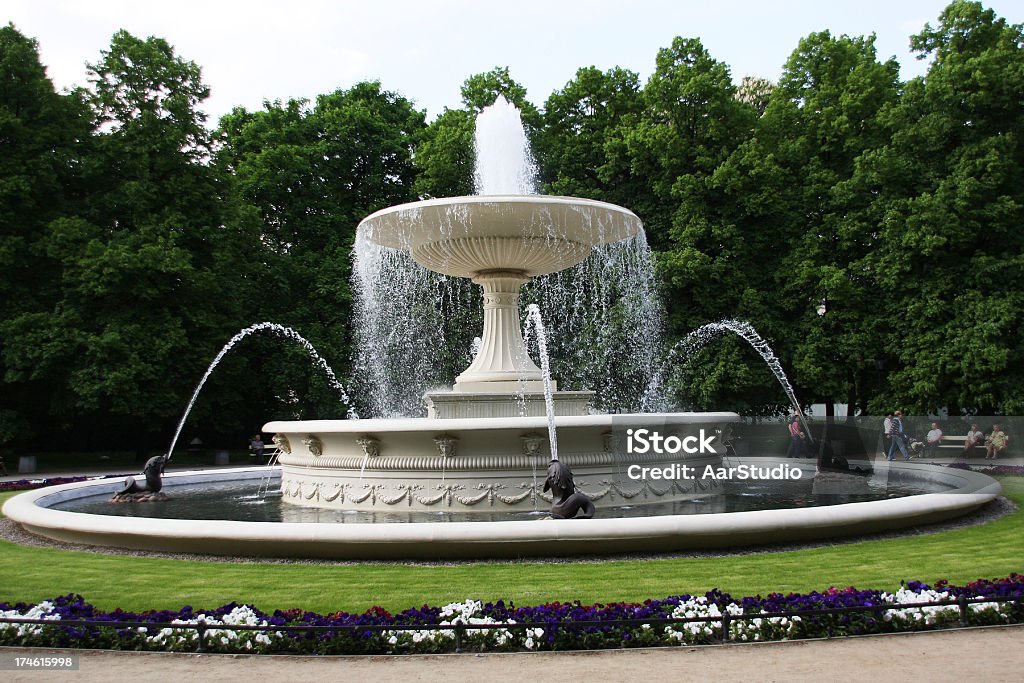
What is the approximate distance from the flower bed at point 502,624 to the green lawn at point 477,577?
0.72 meters

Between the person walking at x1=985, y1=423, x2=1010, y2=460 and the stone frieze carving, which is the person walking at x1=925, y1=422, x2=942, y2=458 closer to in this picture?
the person walking at x1=985, y1=423, x2=1010, y2=460

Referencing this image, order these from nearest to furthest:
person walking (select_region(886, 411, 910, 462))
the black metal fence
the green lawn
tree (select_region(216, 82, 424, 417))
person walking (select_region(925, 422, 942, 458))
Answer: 1. the black metal fence
2. the green lawn
3. person walking (select_region(886, 411, 910, 462))
4. person walking (select_region(925, 422, 942, 458))
5. tree (select_region(216, 82, 424, 417))

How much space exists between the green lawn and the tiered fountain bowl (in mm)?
2478

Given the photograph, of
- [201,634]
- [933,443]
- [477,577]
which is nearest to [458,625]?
[201,634]

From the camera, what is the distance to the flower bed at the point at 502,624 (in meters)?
5.88

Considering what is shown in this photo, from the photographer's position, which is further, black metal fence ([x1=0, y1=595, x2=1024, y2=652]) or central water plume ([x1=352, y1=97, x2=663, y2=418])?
central water plume ([x1=352, y1=97, x2=663, y2=418])

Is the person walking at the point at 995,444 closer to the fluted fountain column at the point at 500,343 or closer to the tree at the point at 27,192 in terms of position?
the fluted fountain column at the point at 500,343

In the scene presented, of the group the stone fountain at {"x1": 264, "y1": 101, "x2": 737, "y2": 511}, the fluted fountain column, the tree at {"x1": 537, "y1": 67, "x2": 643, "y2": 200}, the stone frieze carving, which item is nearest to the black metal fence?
the stone fountain at {"x1": 264, "y1": 101, "x2": 737, "y2": 511}

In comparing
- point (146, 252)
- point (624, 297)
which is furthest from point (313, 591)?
point (624, 297)

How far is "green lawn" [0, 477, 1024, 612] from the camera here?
7090mm

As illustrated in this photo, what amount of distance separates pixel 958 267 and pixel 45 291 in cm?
2569

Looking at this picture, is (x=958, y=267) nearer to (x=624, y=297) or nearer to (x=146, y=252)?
(x=624, y=297)

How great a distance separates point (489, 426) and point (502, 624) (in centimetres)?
454

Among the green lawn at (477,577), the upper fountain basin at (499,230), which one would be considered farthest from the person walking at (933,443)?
the green lawn at (477,577)
